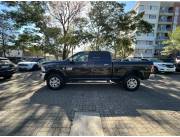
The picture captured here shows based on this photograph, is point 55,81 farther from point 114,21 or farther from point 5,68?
point 114,21

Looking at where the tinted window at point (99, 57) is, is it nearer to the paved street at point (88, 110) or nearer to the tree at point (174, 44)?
the paved street at point (88, 110)

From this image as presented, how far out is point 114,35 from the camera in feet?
80.1

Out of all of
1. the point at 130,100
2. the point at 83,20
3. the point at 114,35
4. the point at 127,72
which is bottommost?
the point at 130,100

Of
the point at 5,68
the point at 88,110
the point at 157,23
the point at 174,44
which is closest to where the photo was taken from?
the point at 88,110

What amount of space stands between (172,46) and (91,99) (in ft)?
129

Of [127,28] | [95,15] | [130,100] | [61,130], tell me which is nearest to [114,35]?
[127,28]

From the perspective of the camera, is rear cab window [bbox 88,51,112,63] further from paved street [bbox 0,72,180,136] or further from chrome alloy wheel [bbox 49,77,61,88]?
chrome alloy wheel [bbox 49,77,61,88]

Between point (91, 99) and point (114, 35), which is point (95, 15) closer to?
point (114, 35)

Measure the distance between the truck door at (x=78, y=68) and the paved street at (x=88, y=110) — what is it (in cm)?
105

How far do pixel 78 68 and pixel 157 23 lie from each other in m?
56.9

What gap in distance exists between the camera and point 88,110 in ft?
20.2

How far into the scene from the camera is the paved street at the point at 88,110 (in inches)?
183

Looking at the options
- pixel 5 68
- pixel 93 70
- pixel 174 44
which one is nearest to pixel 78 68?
pixel 93 70

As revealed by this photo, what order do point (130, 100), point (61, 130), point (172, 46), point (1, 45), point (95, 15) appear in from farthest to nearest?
point (172, 46), point (1, 45), point (95, 15), point (130, 100), point (61, 130)
